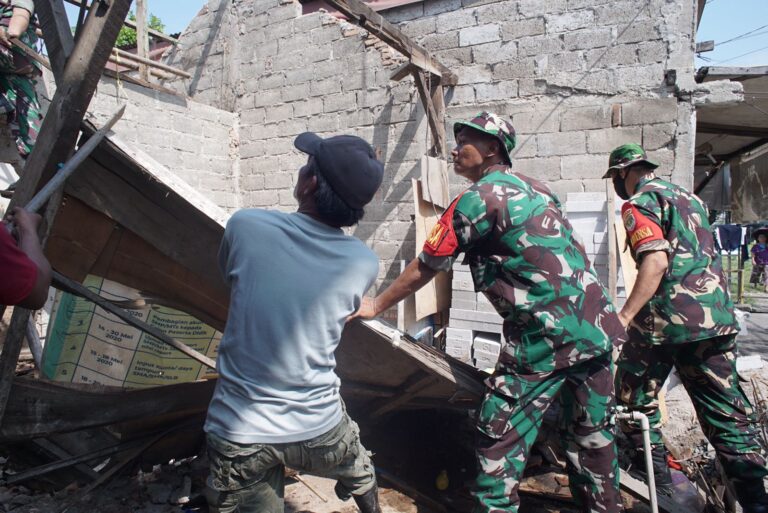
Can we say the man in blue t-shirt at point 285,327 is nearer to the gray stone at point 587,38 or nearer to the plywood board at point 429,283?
the plywood board at point 429,283

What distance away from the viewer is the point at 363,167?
4.95ft

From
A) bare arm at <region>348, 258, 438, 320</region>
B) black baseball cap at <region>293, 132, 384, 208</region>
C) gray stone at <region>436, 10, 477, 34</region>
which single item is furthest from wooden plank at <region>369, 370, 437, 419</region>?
gray stone at <region>436, 10, 477, 34</region>

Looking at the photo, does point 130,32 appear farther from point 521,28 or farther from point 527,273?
point 527,273

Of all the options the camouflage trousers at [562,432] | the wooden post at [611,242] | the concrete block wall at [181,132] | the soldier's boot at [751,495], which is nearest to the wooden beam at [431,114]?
the wooden post at [611,242]

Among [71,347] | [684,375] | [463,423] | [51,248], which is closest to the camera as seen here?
[51,248]

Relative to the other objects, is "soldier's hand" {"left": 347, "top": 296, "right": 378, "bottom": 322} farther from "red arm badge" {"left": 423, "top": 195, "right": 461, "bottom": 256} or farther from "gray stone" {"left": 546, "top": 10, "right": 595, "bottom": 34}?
"gray stone" {"left": 546, "top": 10, "right": 595, "bottom": 34}

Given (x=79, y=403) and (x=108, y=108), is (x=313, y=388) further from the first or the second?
(x=108, y=108)

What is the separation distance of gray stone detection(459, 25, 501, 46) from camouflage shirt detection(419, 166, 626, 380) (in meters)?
3.60

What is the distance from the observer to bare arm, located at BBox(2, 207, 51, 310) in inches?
49.0

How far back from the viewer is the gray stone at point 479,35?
16.4 feet

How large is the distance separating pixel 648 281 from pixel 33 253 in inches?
98.7

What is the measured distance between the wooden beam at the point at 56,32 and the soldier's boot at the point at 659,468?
3208 mm

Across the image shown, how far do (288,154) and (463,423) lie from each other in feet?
13.5

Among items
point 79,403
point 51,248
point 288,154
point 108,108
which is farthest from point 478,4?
point 79,403
